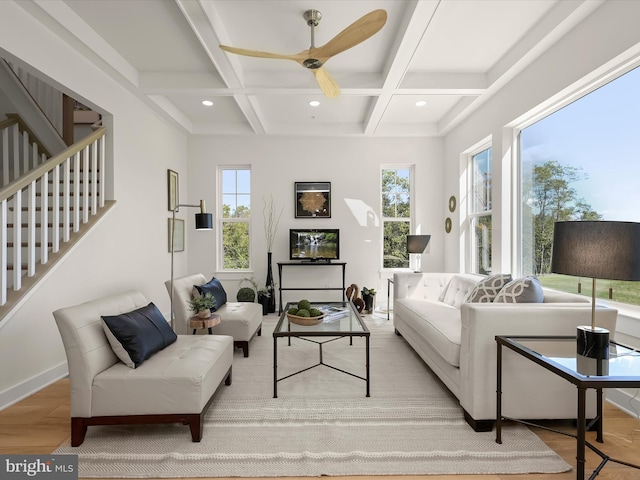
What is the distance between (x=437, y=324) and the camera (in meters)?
2.88

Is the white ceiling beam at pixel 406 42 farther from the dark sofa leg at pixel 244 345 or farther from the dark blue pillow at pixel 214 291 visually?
the dark sofa leg at pixel 244 345

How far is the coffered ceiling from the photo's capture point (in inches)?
109

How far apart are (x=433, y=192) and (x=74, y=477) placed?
559 centimetres

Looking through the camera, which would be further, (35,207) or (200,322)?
(35,207)

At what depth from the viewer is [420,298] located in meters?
4.29

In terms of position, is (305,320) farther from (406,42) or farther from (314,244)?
(314,244)

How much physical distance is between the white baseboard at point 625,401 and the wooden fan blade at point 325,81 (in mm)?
3233

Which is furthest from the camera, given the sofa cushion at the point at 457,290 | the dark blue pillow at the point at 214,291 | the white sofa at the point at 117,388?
the sofa cushion at the point at 457,290

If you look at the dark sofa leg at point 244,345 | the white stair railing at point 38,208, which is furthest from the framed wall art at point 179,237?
the dark sofa leg at point 244,345

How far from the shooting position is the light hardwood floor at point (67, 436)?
1770 millimetres

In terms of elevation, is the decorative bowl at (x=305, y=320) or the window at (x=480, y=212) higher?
the window at (x=480, y=212)

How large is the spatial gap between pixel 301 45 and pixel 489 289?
2858 mm

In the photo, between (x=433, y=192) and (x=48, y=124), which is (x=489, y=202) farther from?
(x=48, y=124)

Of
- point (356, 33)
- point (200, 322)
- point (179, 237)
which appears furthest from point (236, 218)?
point (356, 33)
